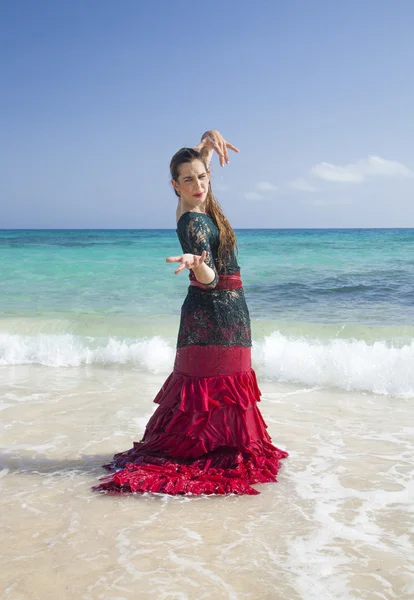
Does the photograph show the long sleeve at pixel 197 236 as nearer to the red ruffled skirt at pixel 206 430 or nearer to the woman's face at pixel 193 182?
the woman's face at pixel 193 182

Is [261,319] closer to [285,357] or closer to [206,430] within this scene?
[285,357]

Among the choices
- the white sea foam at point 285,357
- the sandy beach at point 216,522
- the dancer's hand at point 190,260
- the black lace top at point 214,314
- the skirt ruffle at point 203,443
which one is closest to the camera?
the sandy beach at point 216,522

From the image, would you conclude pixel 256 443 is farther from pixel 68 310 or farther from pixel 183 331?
pixel 68 310

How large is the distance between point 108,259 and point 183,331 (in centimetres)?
2245

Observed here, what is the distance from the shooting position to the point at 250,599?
2.60 meters

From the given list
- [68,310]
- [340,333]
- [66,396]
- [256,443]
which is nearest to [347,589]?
[256,443]

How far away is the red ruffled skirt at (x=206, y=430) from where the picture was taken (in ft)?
12.6

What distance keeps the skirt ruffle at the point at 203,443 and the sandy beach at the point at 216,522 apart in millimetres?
109

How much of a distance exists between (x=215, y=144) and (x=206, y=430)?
5.94 ft

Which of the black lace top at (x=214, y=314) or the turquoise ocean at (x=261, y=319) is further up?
the black lace top at (x=214, y=314)

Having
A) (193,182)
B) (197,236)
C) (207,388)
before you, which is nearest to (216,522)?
(207,388)

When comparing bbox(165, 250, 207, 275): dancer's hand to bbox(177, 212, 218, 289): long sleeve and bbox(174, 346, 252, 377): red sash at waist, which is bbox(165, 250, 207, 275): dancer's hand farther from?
bbox(174, 346, 252, 377): red sash at waist

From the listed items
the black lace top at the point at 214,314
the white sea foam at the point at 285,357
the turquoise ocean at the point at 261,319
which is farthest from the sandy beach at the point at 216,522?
the turquoise ocean at the point at 261,319

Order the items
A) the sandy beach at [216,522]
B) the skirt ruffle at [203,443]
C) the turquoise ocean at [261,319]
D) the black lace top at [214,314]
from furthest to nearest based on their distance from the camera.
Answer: the turquoise ocean at [261,319] < the black lace top at [214,314] < the skirt ruffle at [203,443] < the sandy beach at [216,522]
